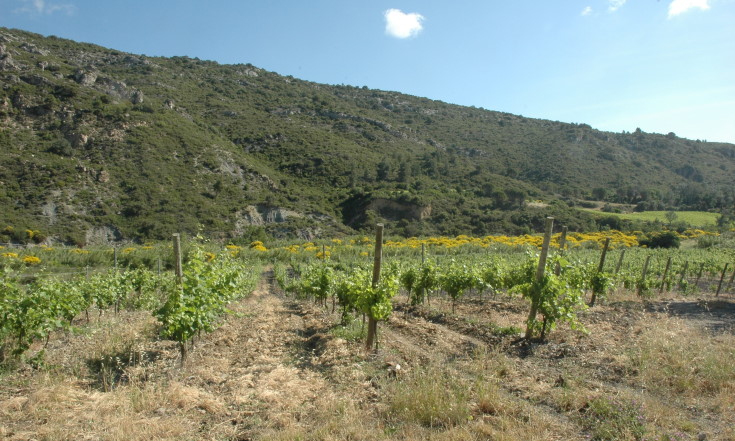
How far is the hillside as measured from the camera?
122 feet

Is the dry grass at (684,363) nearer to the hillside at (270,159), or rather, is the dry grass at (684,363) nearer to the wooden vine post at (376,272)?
the wooden vine post at (376,272)

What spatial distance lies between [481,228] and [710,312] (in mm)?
39678

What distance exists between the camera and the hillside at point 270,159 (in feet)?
122

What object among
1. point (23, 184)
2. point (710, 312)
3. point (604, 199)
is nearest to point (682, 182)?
point (604, 199)

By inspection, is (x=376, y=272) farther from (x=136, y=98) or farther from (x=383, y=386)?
(x=136, y=98)

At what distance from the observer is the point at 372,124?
75688 millimetres

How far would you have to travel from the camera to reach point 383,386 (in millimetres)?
4883

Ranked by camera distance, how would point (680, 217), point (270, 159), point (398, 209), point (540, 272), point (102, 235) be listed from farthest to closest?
point (270, 159) < point (680, 217) < point (398, 209) < point (102, 235) < point (540, 272)

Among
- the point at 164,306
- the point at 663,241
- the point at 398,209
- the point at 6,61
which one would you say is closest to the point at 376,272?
the point at 164,306

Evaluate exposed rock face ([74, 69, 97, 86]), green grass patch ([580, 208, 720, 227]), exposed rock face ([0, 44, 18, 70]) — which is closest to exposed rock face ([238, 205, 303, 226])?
exposed rock face ([74, 69, 97, 86])

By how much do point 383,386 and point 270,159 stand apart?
5615 cm

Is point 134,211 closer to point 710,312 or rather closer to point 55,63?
point 55,63

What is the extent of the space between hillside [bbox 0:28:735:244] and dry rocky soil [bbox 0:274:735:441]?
3347cm

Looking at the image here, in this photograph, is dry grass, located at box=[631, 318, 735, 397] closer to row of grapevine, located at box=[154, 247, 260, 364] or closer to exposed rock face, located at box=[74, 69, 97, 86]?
row of grapevine, located at box=[154, 247, 260, 364]
